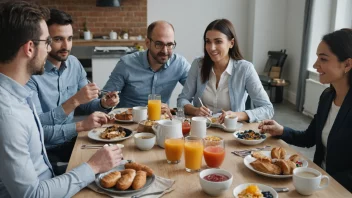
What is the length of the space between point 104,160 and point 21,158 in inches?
11.7

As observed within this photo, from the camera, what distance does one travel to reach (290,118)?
4652 mm

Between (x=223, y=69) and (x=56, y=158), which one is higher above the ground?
(x=223, y=69)

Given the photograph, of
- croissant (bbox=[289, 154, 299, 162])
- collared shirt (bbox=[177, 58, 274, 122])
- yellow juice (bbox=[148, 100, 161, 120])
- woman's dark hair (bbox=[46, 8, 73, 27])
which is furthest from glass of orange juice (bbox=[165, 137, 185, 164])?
woman's dark hair (bbox=[46, 8, 73, 27])

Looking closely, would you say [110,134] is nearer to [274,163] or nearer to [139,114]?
[139,114]

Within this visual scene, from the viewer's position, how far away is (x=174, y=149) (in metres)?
1.37

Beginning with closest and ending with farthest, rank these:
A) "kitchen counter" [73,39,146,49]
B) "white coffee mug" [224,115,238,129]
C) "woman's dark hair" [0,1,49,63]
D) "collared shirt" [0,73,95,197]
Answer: "collared shirt" [0,73,95,197], "woman's dark hair" [0,1,49,63], "white coffee mug" [224,115,238,129], "kitchen counter" [73,39,146,49]

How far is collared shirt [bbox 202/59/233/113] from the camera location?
→ 7.48ft

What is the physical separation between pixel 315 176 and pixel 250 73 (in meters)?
1.17

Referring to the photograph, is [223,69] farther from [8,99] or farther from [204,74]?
[8,99]

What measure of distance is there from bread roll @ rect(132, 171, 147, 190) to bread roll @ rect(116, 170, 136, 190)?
14 millimetres

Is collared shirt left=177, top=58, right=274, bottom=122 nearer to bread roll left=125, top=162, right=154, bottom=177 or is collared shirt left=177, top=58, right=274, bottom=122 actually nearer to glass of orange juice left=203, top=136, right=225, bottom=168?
glass of orange juice left=203, top=136, right=225, bottom=168

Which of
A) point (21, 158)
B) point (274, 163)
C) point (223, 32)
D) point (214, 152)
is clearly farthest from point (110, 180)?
point (223, 32)

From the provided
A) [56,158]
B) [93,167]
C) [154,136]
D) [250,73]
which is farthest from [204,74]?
[93,167]

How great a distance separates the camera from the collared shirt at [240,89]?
2167 millimetres
